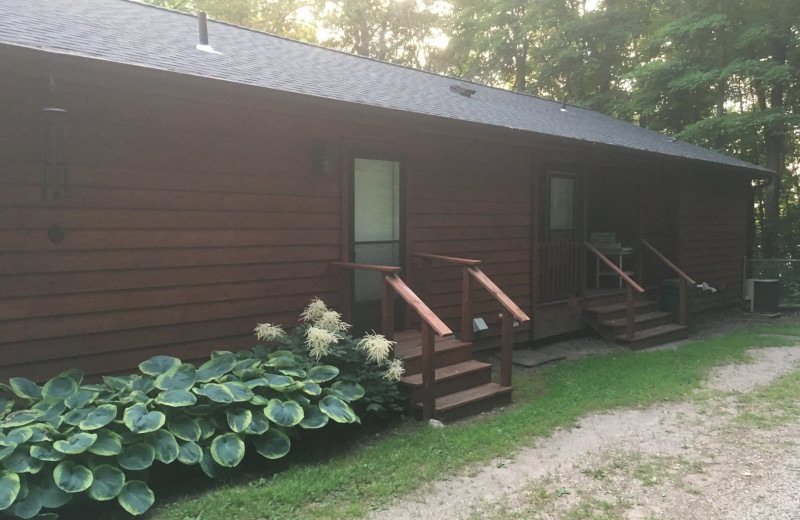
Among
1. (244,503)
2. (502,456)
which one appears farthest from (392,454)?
(244,503)

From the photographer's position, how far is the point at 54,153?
146 inches

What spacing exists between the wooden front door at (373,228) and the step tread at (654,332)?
139 inches

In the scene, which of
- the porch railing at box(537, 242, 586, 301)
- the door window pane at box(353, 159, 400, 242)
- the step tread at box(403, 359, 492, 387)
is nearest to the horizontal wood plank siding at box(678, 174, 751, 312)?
the porch railing at box(537, 242, 586, 301)

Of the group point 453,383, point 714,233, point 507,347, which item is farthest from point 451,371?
point 714,233

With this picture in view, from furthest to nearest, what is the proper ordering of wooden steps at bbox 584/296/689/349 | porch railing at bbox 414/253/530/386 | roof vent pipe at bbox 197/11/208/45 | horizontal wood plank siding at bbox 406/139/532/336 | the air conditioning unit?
the air conditioning unit → wooden steps at bbox 584/296/689/349 → horizontal wood plank siding at bbox 406/139/532/336 → roof vent pipe at bbox 197/11/208/45 → porch railing at bbox 414/253/530/386

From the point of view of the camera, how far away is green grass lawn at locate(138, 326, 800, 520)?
3.21 meters

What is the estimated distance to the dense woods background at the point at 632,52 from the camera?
14156 millimetres

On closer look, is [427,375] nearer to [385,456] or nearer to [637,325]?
[385,456]

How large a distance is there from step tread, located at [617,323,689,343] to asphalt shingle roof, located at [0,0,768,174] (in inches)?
111

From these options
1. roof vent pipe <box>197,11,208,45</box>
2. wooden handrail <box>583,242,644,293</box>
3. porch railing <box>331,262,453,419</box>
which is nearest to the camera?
porch railing <box>331,262,453,419</box>

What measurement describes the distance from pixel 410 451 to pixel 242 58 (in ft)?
13.1

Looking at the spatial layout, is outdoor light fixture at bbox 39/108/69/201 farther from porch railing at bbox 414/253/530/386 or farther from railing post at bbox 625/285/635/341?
railing post at bbox 625/285/635/341

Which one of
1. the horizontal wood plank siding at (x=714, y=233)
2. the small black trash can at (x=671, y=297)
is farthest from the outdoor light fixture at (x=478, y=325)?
the horizontal wood plank siding at (x=714, y=233)

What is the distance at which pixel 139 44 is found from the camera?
15.6 feet
